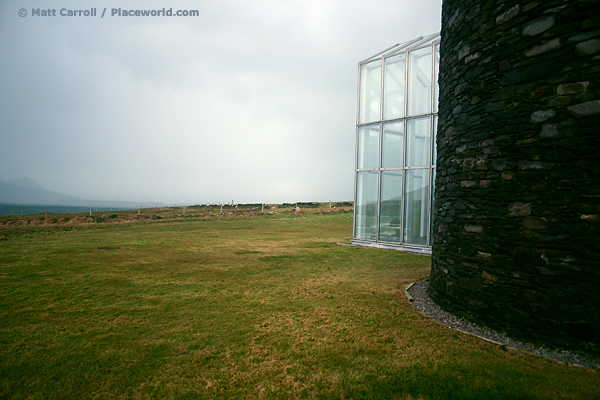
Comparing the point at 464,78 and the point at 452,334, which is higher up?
the point at 464,78

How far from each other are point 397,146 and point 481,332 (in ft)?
29.5

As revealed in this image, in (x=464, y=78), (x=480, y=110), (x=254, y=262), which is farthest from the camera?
(x=254, y=262)

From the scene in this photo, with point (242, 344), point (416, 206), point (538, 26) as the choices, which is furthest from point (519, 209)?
point (416, 206)

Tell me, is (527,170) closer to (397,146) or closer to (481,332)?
(481,332)

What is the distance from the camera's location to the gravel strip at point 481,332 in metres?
3.49

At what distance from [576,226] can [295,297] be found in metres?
4.48

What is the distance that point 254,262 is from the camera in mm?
9547

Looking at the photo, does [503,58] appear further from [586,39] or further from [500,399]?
[500,399]

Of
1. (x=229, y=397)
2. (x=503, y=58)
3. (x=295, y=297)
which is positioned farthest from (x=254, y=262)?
(x=503, y=58)

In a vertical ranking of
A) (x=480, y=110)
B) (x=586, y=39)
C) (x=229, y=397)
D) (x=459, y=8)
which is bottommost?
(x=229, y=397)

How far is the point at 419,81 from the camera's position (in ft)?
39.1

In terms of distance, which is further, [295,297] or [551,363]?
[295,297]

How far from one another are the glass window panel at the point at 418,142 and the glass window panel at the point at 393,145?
10.7 inches

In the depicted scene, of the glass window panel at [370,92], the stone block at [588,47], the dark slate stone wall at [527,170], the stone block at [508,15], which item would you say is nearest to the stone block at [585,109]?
the dark slate stone wall at [527,170]
